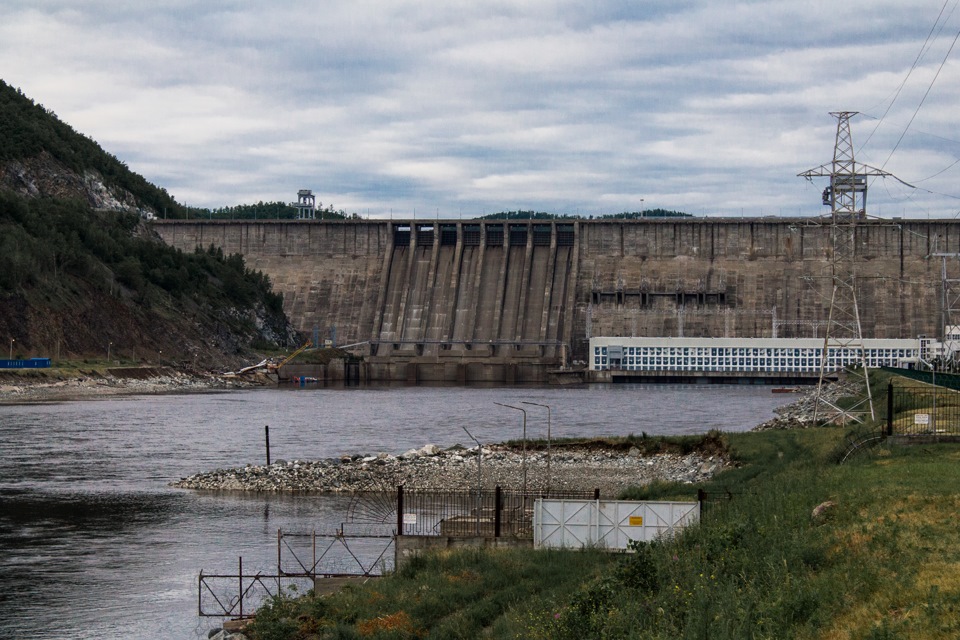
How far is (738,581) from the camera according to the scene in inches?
739

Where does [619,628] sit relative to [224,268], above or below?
below

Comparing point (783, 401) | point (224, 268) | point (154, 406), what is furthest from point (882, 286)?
point (154, 406)

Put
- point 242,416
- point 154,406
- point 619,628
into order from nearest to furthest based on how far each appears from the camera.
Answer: point 619,628, point 242,416, point 154,406

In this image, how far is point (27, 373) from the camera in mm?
94188

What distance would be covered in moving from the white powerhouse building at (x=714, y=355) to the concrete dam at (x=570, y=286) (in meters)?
4.71

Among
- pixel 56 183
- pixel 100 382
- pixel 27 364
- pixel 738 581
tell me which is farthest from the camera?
pixel 56 183

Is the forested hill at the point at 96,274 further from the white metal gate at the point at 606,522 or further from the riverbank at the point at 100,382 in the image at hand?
the white metal gate at the point at 606,522

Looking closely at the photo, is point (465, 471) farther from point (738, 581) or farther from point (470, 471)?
point (738, 581)

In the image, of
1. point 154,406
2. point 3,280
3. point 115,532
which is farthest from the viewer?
point 3,280

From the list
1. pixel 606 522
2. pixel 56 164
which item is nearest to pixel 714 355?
pixel 56 164

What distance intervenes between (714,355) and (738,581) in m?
115

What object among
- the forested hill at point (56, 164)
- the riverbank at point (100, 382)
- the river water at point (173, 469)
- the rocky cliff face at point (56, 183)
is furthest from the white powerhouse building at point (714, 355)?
the forested hill at point (56, 164)

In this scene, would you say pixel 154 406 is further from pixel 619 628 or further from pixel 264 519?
pixel 619 628

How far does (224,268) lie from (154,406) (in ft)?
186
